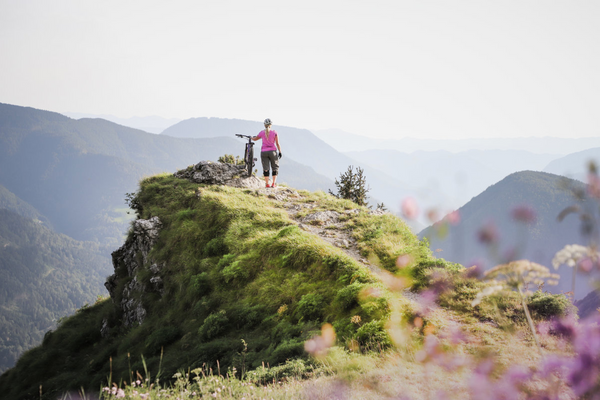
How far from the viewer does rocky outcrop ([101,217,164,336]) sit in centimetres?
1316

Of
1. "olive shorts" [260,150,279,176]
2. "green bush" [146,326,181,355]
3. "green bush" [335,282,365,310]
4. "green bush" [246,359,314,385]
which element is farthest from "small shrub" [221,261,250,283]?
"olive shorts" [260,150,279,176]

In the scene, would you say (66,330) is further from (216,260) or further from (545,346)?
(545,346)

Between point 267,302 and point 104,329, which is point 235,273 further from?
point 104,329

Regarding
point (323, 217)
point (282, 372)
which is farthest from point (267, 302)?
point (323, 217)

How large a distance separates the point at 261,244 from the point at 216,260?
201 cm

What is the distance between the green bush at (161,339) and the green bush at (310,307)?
4.35m

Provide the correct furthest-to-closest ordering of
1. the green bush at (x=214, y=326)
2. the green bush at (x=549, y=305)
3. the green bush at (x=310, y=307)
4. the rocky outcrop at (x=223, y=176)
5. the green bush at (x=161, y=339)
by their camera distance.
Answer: the rocky outcrop at (x=223, y=176), the green bush at (x=161, y=339), the green bush at (x=214, y=326), the green bush at (x=310, y=307), the green bush at (x=549, y=305)

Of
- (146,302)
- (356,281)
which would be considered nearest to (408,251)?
(356,281)

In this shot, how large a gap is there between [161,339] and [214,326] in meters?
2.38

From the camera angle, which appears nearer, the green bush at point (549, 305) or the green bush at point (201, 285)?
the green bush at point (549, 305)

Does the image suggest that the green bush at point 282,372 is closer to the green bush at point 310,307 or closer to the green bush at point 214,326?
the green bush at point 310,307

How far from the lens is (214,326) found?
8070 mm

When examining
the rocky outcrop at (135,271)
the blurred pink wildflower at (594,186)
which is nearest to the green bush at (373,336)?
the blurred pink wildflower at (594,186)

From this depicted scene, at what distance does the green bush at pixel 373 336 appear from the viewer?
5348 mm
